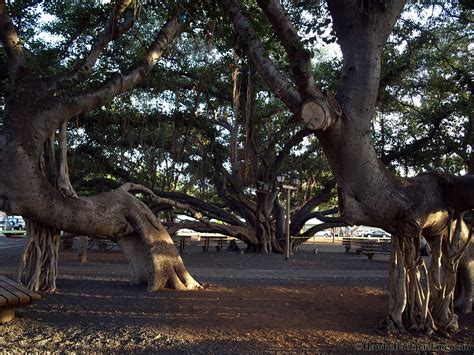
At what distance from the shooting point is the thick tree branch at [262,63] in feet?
16.6

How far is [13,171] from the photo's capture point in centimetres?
688

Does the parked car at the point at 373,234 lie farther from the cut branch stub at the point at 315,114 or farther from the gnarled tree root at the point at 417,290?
the cut branch stub at the point at 315,114

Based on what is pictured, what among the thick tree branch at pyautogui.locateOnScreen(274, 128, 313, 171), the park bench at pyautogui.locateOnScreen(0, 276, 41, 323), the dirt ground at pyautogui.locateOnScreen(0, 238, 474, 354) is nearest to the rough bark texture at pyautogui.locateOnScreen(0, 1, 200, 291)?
the dirt ground at pyautogui.locateOnScreen(0, 238, 474, 354)

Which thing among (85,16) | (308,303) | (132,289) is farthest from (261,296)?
(85,16)

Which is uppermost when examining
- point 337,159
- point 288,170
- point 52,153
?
point 288,170

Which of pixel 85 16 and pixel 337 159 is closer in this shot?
pixel 337 159

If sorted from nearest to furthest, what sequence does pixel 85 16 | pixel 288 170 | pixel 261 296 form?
pixel 261 296 < pixel 85 16 < pixel 288 170

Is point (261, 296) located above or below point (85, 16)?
below

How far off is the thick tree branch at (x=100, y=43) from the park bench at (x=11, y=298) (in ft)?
10.9

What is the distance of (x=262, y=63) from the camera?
5297mm

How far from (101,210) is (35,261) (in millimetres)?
1631

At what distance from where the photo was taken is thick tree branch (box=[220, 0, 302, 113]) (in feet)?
16.6

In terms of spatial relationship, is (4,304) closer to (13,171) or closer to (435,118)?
(13,171)

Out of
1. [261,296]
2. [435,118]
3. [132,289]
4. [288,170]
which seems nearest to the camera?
[261,296]
